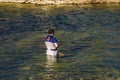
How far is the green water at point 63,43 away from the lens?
80.0 feet

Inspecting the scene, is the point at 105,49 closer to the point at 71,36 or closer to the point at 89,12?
the point at 71,36

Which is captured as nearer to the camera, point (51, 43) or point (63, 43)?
point (51, 43)

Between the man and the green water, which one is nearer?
the green water

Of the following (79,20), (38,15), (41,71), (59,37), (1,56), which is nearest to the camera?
(41,71)

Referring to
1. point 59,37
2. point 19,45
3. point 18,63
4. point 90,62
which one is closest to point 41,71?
point 18,63

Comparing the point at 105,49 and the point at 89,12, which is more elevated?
the point at 89,12

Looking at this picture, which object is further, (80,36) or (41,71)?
(80,36)

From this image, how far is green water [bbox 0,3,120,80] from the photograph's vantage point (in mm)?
24391

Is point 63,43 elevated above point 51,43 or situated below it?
below

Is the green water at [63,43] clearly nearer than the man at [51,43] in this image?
Yes

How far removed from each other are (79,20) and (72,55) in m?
19.9

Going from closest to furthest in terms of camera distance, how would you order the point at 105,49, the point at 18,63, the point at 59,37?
the point at 18,63, the point at 105,49, the point at 59,37

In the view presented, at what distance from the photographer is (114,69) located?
991 inches

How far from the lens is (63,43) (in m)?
33.9
